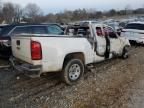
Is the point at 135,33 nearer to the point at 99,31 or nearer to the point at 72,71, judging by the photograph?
the point at 99,31

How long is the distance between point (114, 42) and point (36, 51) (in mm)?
4701

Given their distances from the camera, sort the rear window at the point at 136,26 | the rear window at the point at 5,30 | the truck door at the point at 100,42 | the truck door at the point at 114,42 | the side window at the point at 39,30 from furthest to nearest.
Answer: the rear window at the point at 136,26
the side window at the point at 39,30
the rear window at the point at 5,30
the truck door at the point at 114,42
the truck door at the point at 100,42

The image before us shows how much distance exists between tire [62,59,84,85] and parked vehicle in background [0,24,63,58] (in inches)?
155

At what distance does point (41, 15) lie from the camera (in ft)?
313

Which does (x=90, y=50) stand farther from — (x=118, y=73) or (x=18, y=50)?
(x=18, y=50)

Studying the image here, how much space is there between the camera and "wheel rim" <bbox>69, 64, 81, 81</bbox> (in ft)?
26.5

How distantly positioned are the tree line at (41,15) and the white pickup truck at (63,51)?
142 feet

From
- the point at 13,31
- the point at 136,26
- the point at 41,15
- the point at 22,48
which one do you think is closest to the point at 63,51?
the point at 22,48

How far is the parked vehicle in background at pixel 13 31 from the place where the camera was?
37.1 ft

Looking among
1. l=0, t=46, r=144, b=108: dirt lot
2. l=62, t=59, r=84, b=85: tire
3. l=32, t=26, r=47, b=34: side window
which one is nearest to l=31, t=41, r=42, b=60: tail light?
l=0, t=46, r=144, b=108: dirt lot

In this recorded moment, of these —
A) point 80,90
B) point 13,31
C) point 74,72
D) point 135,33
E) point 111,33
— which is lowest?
point 80,90

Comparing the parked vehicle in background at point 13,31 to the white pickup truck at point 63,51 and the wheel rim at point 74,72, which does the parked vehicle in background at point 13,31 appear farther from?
the wheel rim at point 74,72

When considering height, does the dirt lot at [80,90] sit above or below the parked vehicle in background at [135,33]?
below

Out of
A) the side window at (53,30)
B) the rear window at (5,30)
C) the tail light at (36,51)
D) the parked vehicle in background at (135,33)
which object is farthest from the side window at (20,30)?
the parked vehicle in background at (135,33)
